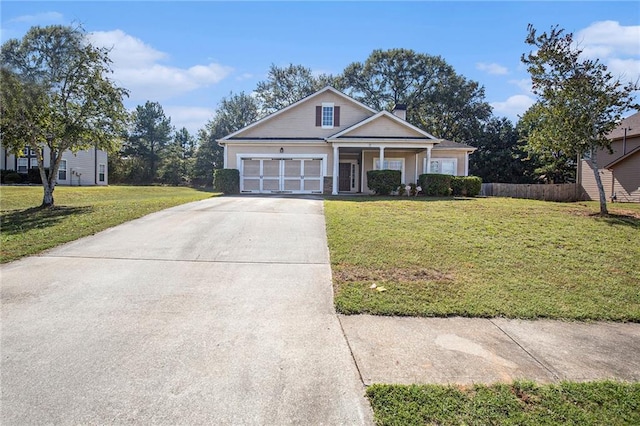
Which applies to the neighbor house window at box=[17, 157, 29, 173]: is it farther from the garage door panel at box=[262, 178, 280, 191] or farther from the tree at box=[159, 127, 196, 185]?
the garage door panel at box=[262, 178, 280, 191]

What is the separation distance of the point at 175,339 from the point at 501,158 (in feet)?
116

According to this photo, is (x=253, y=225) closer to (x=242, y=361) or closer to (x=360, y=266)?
(x=360, y=266)

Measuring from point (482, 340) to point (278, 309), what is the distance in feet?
7.54

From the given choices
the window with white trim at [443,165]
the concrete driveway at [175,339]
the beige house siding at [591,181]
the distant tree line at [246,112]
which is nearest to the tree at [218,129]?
the distant tree line at [246,112]

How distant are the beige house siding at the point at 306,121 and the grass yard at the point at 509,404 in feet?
65.4

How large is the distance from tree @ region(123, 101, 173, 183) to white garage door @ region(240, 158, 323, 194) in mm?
28240

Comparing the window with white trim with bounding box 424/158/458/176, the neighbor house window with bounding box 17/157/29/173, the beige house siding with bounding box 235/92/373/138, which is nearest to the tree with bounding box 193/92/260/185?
the neighbor house window with bounding box 17/157/29/173

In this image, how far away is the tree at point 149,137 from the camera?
1857 inches

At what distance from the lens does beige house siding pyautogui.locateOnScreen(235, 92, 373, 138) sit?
22.2 m

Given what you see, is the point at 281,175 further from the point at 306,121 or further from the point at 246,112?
the point at 246,112

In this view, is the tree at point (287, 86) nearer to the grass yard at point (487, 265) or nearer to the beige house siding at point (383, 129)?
the beige house siding at point (383, 129)

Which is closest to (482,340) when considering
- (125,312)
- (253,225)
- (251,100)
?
(125,312)

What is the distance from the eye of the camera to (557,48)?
40.9 ft

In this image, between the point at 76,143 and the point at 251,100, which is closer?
the point at 76,143
